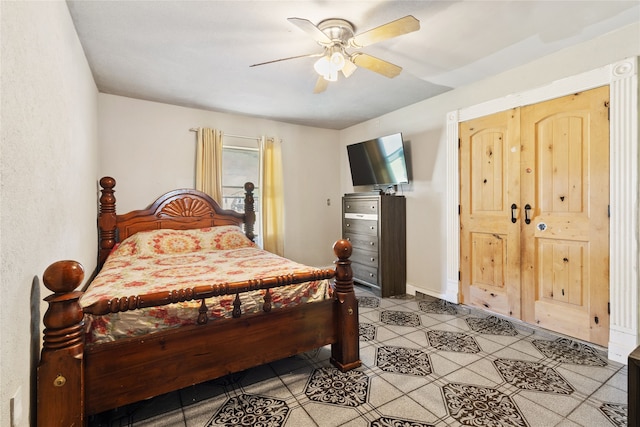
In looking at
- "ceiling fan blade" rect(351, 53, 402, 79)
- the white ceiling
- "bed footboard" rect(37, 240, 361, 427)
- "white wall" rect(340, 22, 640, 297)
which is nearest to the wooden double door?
"white wall" rect(340, 22, 640, 297)

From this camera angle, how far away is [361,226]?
13.8ft

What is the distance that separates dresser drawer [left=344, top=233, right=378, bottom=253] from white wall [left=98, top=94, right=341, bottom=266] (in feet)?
2.85

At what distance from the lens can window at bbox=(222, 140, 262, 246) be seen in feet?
14.1

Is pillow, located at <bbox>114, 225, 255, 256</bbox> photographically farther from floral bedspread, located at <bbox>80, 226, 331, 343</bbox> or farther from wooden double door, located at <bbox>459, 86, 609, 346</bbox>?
wooden double door, located at <bbox>459, 86, 609, 346</bbox>

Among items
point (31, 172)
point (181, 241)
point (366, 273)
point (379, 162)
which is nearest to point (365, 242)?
point (366, 273)

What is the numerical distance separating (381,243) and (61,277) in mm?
3217

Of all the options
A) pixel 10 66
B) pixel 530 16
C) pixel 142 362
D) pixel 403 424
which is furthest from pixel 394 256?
pixel 10 66

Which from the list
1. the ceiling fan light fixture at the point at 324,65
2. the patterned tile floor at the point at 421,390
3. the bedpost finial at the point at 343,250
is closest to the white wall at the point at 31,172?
the patterned tile floor at the point at 421,390

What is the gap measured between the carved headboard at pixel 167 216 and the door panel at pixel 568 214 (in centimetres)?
330

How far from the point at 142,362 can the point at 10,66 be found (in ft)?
4.64

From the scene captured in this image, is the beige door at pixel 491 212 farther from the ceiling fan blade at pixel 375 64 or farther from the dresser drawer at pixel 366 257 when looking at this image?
the ceiling fan blade at pixel 375 64

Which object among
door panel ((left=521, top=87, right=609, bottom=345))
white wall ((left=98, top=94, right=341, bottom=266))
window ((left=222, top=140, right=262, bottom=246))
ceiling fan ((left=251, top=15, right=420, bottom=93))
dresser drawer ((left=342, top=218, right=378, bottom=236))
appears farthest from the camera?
window ((left=222, top=140, right=262, bottom=246))

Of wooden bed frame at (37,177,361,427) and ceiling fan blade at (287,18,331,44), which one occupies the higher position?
ceiling fan blade at (287,18,331,44)

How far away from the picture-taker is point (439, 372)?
6.97ft
